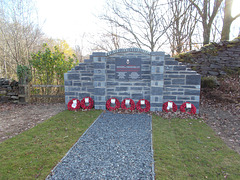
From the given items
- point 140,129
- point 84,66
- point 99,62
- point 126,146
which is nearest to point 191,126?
point 140,129

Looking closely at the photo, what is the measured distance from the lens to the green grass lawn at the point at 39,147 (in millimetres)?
2883

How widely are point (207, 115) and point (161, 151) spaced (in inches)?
A: 150

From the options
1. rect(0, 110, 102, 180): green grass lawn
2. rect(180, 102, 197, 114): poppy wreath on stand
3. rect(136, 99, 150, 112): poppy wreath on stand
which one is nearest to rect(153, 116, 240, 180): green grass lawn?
rect(180, 102, 197, 114): poppy wreath on stand

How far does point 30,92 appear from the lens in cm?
857

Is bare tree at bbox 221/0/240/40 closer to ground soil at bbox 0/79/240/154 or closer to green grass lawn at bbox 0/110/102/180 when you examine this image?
ground soil at bbox 0/79/240/154

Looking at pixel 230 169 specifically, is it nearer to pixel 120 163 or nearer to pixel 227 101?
pixel 120 163

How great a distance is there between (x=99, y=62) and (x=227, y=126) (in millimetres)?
5254

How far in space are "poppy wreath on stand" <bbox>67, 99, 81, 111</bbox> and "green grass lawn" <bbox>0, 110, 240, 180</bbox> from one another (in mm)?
1555

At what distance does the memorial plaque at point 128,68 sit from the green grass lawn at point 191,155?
2451 millimetres

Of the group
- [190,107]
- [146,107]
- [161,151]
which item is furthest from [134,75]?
[161,151]

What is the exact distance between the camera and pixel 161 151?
11.7 ft

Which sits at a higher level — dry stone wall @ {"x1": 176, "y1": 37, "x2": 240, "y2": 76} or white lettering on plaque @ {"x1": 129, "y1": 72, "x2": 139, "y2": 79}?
dry stone wall @ {"x1": 176, "y1": 37, "x2": 240, "y2": 76}

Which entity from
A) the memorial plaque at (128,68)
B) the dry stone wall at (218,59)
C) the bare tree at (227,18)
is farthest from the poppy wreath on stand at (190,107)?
the bare tree at (227,18)

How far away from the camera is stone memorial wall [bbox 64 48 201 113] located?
21.0ft
